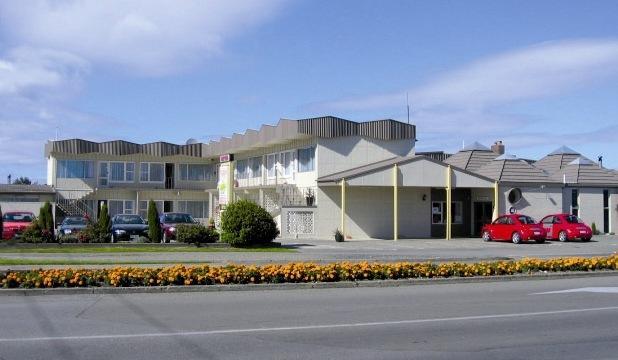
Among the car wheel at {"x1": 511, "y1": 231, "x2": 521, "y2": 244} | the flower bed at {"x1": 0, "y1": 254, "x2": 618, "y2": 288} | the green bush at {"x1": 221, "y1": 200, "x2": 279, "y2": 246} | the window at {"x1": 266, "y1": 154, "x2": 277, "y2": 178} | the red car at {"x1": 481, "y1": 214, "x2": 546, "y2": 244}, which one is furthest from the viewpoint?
the window at {"x1": 266, "y1": 154, "x2": 277, "y2": 178}

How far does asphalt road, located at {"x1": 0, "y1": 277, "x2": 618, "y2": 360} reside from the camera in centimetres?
862

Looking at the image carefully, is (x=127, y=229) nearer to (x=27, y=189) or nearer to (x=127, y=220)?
(x=127, y=220)

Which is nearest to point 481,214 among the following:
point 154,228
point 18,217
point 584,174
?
point 584,174

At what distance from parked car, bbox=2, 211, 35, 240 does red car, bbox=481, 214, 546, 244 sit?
23.4 meters

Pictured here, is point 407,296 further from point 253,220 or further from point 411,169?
point 411,169

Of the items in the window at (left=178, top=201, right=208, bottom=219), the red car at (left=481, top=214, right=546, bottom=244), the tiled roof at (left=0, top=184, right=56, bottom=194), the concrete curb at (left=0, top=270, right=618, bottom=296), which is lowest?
the concrete curb at (left=0, top=270, right=618, bottom=296)

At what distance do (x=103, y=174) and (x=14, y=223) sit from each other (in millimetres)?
21952

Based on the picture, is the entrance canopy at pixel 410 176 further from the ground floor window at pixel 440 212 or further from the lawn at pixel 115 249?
the lawn at pixel 115 249

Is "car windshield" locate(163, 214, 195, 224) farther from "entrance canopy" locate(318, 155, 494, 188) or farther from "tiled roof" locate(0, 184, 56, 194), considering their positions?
"tiled roof" locate(0, 184, 56, 194)

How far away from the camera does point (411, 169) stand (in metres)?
37.1

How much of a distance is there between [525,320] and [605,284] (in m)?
6.40

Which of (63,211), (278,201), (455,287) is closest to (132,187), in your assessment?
(63,211)

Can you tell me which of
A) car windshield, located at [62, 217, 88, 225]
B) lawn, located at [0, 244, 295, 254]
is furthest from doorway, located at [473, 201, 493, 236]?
car windshield, located at [62, 217, 88, 225]

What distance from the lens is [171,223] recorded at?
33.2 metres
